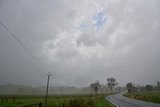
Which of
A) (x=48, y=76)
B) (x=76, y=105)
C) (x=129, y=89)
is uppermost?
(x=129, y=89)

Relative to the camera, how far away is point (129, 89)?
652 ft

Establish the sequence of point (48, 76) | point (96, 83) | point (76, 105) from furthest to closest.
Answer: point (96, 83)
point (48, 76)
point (76, 105)

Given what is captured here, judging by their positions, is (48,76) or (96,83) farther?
(96,83)

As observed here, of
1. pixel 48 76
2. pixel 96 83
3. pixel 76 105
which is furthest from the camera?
pixel 96 83

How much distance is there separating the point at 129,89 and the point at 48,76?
14091cm

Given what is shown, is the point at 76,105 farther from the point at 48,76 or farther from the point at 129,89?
the point at 129,89

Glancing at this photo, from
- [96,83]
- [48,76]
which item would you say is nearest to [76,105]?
[48,76]

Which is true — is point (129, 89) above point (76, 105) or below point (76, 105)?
above

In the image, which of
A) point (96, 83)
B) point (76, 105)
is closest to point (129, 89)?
point (96, 83)

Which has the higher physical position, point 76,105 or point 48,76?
point 48,76

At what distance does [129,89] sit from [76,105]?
Answer: 179 m

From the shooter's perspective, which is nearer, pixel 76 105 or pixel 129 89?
pixel 76 105

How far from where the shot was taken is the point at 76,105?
27.5 metres

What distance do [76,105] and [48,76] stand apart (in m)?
44.2
